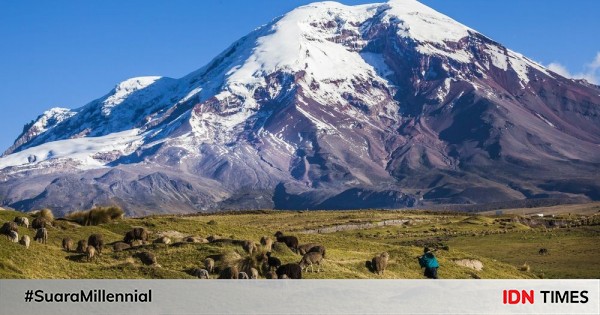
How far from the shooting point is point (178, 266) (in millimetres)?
51531

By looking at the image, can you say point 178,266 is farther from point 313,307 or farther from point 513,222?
point 513,222

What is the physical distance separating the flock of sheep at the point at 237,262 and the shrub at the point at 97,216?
27.9 ft

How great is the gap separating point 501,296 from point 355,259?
16472 mm

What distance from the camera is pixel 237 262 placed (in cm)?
5025

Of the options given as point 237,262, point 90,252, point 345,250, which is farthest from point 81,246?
point 345,250

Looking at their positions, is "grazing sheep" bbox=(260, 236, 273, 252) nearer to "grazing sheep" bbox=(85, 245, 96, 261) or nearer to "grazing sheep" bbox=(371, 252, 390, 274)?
"grazing sheep" bbox=(371, 252, 390, 274)

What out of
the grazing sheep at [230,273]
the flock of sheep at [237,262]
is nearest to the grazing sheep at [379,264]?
the flock of sheep at [237,262]

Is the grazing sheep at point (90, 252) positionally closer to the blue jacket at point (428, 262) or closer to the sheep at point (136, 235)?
the sheep at point (136, 235)

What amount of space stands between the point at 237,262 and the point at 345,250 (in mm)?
19839

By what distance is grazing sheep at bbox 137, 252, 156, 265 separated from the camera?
51312 millimetres

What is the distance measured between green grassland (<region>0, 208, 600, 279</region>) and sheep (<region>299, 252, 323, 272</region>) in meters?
0.50

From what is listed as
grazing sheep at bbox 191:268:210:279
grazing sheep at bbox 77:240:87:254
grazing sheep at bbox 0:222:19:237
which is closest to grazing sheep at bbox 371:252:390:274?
grazing sheep at bbox 191:268:210:279

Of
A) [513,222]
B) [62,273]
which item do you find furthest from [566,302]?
[513,222]

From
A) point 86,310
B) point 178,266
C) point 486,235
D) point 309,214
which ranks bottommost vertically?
point 86,310
